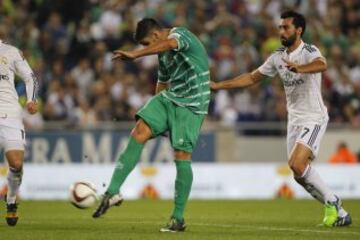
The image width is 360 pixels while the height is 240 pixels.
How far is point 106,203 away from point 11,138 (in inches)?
74.2

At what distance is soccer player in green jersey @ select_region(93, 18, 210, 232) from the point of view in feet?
37.0

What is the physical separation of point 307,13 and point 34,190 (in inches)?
345

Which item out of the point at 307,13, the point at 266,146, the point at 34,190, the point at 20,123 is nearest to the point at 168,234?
the point at 20,123

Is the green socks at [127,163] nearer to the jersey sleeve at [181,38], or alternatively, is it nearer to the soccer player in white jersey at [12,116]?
the jersey sleeve at [181,38]

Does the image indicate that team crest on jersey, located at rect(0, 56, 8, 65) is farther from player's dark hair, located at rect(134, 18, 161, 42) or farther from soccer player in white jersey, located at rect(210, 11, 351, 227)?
soccer player in white jersey, located at rect(210, 11, 351, 227)

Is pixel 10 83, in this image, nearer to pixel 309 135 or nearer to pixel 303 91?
pixel 303 91

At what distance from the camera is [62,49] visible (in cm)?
2375

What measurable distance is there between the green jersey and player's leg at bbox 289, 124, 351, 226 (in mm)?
1539

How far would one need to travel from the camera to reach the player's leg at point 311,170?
41.2ft

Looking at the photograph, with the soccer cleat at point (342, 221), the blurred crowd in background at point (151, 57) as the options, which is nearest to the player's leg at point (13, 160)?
the soccer cleat at point (342, 221)

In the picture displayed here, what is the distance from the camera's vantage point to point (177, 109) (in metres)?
11.6

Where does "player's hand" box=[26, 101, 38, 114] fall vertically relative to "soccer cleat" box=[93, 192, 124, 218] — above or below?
above

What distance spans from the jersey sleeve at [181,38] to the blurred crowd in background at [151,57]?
10392 mm

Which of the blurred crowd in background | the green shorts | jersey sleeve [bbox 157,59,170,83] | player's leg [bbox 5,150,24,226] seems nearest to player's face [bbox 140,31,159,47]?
jersey sleeve [bbox 157,59,170,83]
